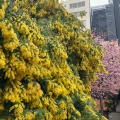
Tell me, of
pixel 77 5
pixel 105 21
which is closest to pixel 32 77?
pixel 105 21

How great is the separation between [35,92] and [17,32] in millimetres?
1281

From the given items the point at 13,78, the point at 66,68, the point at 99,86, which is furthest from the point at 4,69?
the point at 99,86

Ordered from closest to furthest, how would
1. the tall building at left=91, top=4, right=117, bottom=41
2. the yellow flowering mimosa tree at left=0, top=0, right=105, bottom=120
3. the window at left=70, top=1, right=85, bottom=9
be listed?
the yellow flowering mimosa tree at left=0, top=0, right=105, bottom=120, the tall building at left=91, top=4, right=117, bottom=41, the window at left=70, top=1, right=85, bottom=9

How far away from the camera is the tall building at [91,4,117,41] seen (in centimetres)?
3552

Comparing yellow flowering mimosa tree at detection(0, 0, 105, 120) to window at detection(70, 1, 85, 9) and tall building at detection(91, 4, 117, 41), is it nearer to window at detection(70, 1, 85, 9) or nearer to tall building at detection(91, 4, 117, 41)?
tall building at detection(91, 4, 117, 41)

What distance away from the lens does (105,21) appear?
123 feet

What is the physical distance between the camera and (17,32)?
5820 mm

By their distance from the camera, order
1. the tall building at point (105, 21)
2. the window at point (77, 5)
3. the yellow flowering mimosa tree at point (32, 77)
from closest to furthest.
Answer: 1. the yellow flowering mimosa tree at point (32, 77)
2. the tall building at point (105, 21)
3. the window at point (77, 5)

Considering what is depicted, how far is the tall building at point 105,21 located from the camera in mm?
35522

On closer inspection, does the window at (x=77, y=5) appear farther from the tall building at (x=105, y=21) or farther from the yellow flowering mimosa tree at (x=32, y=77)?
the yellow flowering mimosa tree at (x=32, y=77)

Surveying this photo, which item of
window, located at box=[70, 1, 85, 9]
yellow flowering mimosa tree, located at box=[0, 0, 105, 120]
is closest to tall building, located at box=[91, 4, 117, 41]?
window, located at box=[70, 1, 85, 9]

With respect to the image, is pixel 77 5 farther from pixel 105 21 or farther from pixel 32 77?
pixel 32 77

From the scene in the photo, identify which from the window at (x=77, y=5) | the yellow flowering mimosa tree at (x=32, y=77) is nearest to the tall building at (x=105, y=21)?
the window at (x=77, y=5)

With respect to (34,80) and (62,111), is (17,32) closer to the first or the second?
(34,80)
